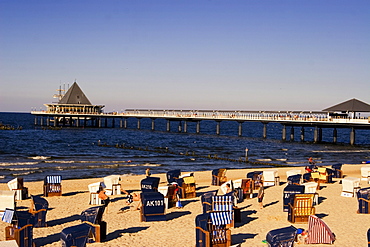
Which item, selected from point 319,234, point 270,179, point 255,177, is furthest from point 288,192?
point 270,179

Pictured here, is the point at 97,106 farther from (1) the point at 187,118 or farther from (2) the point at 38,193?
(2) the point at 38,193

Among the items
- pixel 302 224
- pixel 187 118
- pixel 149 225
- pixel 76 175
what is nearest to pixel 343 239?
pixel 302 224

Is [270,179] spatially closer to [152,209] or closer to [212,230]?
[152,209]

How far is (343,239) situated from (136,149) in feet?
121

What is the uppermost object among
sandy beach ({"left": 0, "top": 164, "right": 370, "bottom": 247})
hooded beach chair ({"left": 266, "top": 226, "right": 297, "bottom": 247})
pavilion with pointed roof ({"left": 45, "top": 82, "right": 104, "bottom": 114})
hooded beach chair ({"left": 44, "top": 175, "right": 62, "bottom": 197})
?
pavilion with pointed roof ({"left": 45, "top": 82, "right": 104, "bottom": 114})

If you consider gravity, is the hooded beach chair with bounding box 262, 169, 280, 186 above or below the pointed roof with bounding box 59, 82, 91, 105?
below

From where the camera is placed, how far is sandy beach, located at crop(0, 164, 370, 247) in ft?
40.6

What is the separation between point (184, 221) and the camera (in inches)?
572

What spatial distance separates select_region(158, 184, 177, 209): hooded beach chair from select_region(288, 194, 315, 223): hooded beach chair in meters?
4.17

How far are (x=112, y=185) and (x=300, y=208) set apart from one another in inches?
310

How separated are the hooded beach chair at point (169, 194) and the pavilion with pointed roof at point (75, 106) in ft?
254

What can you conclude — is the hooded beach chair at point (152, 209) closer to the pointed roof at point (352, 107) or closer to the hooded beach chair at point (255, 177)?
the hooded beach chair at point (255, 177)

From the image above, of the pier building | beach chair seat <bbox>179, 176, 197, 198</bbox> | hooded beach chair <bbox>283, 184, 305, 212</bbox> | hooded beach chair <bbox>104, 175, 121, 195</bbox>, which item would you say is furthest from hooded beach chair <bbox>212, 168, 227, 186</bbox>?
the pier building

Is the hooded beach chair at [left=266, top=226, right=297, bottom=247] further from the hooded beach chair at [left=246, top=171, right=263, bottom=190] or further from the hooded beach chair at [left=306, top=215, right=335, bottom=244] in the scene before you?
the hooded beach chair at [left=246, top=171, right=263, bottom=190]
